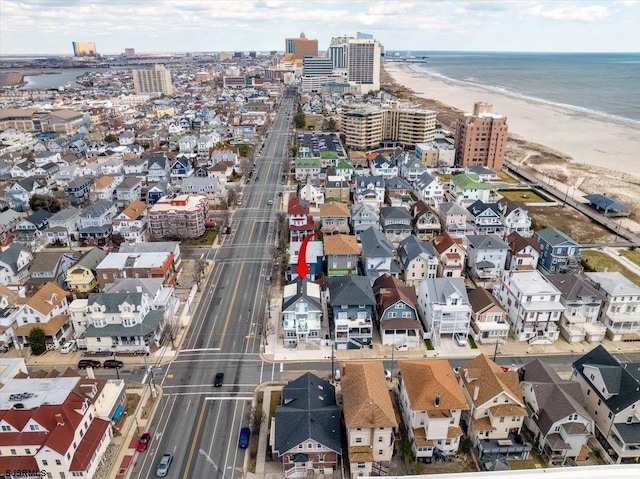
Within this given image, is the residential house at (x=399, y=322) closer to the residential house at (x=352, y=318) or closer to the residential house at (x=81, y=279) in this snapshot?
the residential house at (x=352, y=318)

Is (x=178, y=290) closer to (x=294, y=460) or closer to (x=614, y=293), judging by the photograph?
(x=294, y=460)

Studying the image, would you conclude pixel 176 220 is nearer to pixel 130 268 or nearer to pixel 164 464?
pixel 130 268

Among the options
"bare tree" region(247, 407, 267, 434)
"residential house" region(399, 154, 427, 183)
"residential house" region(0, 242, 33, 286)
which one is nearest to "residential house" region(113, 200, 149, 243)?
"residential house" region(0, 242, 33, 286)

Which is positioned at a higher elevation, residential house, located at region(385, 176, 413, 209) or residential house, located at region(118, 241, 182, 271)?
residential house, located at region(385, 176, 413, 209)

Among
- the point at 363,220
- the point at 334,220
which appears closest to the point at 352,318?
the point at 363,220

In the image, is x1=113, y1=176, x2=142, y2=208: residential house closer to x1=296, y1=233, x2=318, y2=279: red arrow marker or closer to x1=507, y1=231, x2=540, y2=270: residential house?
x1=296, y1=233, x2=318, y2=279: red arrow marker

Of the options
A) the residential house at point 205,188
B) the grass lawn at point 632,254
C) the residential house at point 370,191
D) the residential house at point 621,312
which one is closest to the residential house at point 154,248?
the residential house at point 205,188
